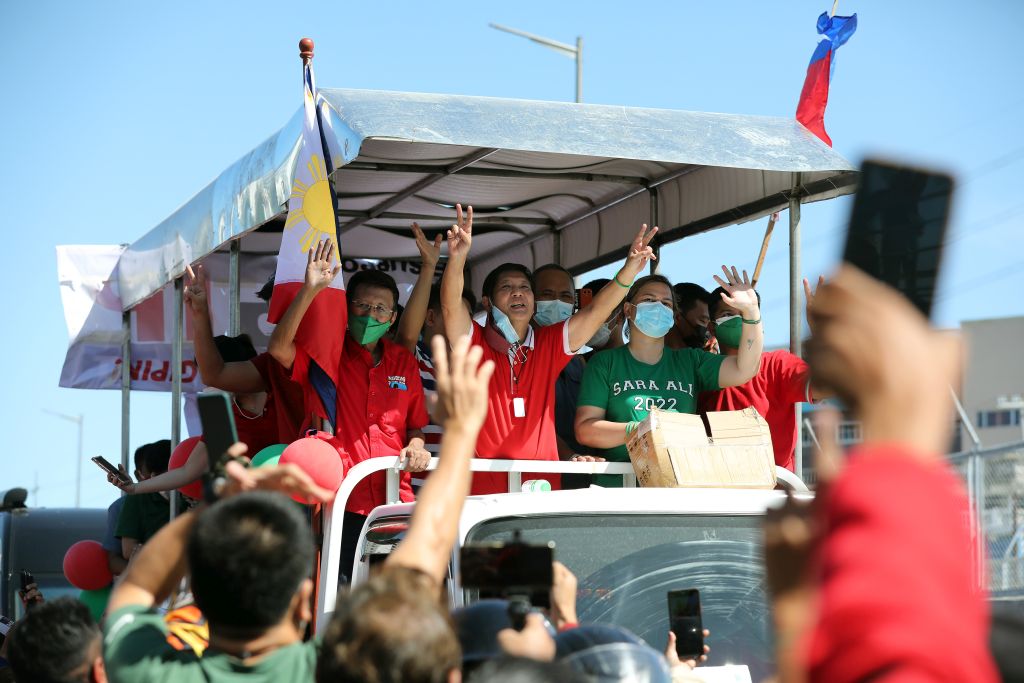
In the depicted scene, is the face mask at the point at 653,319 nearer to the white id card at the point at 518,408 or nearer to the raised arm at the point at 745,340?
the raised arm at the point at 745,340

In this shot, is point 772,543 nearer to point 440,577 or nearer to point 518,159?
point 440,577

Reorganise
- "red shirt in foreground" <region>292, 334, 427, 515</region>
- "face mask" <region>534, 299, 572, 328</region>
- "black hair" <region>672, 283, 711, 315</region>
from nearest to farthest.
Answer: "red shirt in foreground" <region>292, 334, 427, 515</region> < "face mask" <region>534, 299, 572, 328</region> < "black hair" <region>672, 283, 711, 315</region>

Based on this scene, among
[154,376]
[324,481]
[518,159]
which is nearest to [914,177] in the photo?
[324,481]

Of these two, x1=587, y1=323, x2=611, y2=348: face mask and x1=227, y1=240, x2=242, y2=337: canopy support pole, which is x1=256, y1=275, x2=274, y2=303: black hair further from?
x1=587, y1=323, x2=611, y2=348: face mask

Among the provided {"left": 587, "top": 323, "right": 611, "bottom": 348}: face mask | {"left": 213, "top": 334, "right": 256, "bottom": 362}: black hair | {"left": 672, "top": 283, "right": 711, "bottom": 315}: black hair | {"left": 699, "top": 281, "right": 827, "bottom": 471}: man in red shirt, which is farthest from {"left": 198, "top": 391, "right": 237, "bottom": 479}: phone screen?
{"left": 587, "top": 323, "right": 611, "bottom": 348}: face mask

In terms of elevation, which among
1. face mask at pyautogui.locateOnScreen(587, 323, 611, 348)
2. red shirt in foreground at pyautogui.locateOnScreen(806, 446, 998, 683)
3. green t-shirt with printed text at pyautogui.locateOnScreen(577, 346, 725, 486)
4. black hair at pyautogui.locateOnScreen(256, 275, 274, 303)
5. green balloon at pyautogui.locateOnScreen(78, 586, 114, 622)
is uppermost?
black hair at pyautogui.locateOnScreen(256, 275, 274, 303)

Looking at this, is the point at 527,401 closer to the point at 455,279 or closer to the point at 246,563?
the point at 455,279

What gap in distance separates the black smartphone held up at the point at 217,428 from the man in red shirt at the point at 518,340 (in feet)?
9.25

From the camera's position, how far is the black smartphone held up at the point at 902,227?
1.55 meters

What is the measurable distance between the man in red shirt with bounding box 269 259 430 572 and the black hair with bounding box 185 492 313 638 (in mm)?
3011

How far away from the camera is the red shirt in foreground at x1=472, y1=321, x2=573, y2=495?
5.61 meters

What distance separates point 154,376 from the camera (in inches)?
418

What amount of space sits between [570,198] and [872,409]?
7.28 m

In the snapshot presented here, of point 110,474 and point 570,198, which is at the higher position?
point 570,198
